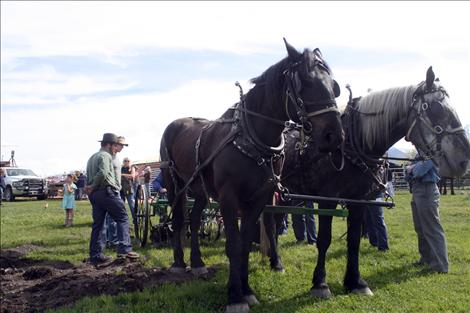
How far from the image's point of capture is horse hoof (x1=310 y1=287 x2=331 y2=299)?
5516 millimetres

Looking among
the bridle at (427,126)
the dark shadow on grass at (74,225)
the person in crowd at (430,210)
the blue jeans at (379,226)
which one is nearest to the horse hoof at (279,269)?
the person in crowd at (430,210)

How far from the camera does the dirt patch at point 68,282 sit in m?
5.84

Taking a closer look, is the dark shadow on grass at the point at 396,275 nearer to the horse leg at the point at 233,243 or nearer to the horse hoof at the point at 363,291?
the horse hoof at the point at 363,291

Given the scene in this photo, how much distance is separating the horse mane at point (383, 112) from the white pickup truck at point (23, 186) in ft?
94.2

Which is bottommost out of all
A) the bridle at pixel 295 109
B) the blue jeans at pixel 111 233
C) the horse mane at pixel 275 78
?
the blue jeans at pixel 111 233

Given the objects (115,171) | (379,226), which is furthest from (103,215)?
(379,226)

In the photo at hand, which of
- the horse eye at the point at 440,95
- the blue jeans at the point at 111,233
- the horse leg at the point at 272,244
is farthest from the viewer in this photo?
the blue jeans at the point at 111,233

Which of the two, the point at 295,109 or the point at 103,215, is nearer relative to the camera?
the point at 295,109

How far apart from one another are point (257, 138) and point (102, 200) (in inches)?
176

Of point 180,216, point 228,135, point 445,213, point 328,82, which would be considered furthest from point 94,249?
point 445,213

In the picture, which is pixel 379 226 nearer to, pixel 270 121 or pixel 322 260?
pixel 322 260

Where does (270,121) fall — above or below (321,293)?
above

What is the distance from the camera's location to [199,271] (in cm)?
685

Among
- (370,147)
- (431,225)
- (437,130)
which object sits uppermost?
(437,130)
